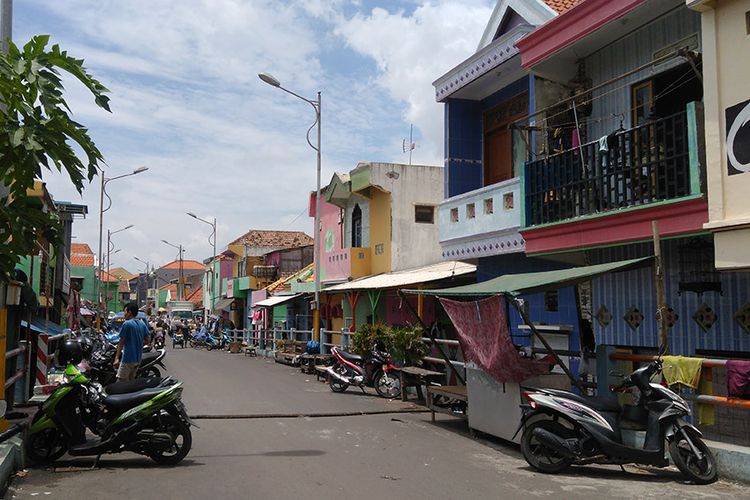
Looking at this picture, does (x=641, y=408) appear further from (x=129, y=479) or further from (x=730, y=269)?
(x=129, y=479)

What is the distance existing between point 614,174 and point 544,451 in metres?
4.15

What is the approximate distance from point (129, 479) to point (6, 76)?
404 centimetres

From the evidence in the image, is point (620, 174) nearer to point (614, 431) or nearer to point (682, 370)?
point (682, 370)

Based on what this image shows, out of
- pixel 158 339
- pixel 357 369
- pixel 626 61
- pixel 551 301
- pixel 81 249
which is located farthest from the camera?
pixel 81 249

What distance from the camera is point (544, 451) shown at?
7.65 meters

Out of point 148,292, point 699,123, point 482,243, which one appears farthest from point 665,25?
point 148,292

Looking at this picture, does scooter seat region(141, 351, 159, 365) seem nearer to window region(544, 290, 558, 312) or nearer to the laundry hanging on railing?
the laundry hanging on railing

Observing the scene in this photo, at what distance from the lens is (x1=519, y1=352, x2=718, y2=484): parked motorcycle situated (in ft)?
23.2

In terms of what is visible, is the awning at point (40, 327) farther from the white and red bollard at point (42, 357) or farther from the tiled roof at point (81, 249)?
the tiled roof at point (81, 249)

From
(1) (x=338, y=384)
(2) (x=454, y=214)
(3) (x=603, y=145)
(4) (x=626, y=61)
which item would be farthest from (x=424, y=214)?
(3) (x=603, y=145)

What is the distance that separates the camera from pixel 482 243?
13.7 meters

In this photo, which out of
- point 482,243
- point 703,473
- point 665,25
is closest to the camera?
point 703,473

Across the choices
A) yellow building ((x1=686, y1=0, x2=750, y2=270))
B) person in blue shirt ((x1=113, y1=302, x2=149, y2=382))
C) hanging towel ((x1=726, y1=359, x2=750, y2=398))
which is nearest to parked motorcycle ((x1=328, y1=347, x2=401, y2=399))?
person in blue shirt ((x1=113, y1=302, x2=149, y2=382))

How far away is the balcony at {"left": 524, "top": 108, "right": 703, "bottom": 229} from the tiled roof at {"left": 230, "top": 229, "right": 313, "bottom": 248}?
3936 centimetres
